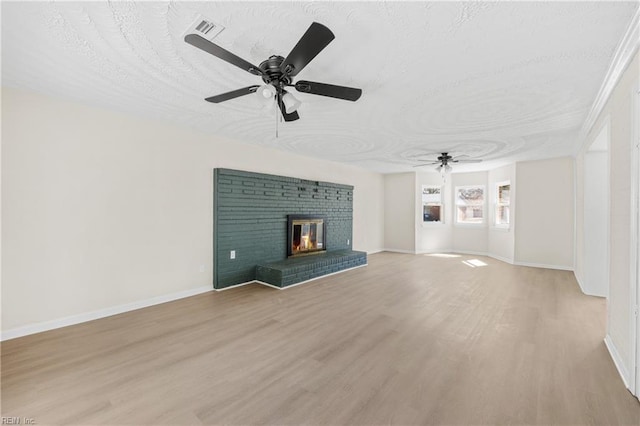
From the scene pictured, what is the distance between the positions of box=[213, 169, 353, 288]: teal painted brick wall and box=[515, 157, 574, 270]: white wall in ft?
16.1

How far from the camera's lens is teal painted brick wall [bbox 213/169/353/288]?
440 cm

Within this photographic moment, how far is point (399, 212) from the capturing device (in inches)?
333

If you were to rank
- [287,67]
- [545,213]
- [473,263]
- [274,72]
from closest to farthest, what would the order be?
[287,67]
[274,72]
[545,213]
[473,263]

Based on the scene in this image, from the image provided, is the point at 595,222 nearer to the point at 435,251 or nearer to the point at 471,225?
the point at 471,225

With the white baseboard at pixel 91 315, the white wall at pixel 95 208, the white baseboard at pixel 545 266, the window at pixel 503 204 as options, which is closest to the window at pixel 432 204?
the window at pixel 503 204

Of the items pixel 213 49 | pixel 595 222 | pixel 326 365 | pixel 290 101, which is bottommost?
pixel 326 365

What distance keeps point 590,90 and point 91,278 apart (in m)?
5.85

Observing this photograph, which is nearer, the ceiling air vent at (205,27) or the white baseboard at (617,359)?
the ceiling air vent at (205,27)

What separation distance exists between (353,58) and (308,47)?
2.08 feet

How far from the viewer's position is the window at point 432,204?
27.6 feet

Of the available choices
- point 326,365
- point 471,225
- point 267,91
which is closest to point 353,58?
point 267,91

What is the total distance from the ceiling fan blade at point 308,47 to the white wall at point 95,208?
108 inches

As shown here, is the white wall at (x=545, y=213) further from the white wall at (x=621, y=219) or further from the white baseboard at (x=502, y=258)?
the white wall at (x=621, y=219)

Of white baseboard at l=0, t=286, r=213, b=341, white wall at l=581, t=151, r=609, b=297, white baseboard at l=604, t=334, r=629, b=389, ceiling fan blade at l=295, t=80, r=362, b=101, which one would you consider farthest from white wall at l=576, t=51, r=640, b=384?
white baseboard at l=0, t=286, r=213, b=341
